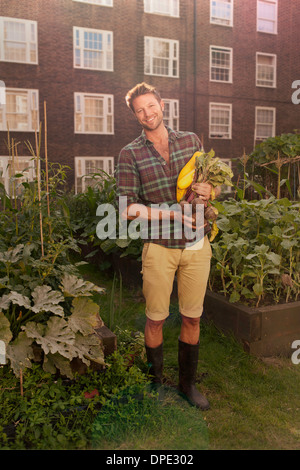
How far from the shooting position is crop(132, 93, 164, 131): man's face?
223 cm

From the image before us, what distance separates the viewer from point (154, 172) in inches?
90.8

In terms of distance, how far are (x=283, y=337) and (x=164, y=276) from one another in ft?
4.05

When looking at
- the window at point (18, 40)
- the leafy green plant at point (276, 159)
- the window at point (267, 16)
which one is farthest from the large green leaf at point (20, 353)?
the window at point (267, 16)

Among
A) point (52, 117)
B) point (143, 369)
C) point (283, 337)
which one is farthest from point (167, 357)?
Answer: point (52, 117)

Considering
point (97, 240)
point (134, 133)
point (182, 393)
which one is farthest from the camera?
point (134, 133)

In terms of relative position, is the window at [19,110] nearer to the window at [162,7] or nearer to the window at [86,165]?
the window at [86,165]

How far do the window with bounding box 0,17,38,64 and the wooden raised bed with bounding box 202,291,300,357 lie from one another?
13394 millimetres

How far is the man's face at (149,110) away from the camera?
7.33ft

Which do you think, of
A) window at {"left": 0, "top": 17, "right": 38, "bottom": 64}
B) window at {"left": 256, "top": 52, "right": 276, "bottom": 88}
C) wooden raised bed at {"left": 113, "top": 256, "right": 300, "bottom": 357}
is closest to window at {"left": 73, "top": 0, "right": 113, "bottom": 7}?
window at {"left": 0, "top": 17, "right": 38, "bottom": 64}

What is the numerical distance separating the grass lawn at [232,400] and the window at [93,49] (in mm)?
13270

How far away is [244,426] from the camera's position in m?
2.23

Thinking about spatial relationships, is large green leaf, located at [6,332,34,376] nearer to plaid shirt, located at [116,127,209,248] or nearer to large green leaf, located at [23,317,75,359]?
large green leaf, located at [23,317,75,359]
